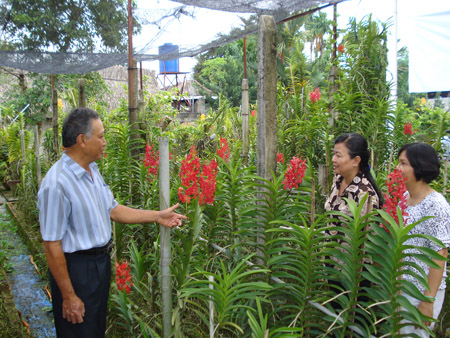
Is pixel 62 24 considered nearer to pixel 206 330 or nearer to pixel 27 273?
pixel 27 273

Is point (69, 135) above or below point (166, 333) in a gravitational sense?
above

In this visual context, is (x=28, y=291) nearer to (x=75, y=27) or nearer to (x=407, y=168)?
(x=75, y=27)

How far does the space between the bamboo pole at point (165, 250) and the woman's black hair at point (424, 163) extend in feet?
3.89

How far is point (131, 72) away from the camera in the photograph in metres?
4.29

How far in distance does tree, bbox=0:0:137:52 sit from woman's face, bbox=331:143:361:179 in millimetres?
3503

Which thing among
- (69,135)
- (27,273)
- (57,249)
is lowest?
(27,273)

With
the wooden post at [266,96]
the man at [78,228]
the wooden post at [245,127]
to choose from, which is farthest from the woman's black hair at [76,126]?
the wooden post at [245,127]

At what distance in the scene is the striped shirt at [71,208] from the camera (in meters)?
1.72

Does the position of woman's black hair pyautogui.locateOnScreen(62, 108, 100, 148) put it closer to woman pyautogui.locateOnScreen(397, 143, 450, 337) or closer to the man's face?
the man's face

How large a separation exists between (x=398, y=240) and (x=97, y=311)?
1.43m

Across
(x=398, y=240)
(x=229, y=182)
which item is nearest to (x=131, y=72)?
(x=229, y=182)

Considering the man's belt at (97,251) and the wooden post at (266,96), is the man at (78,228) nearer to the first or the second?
the man's belt at (97,251)

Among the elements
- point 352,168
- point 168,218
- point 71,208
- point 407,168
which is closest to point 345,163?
point 352,168

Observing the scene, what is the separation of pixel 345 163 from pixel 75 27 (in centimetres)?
395
